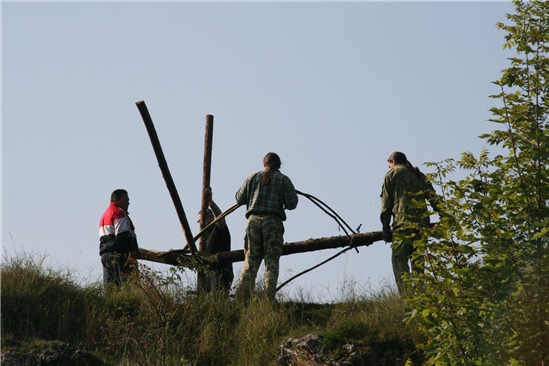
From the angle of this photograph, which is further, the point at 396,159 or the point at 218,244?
the point at 218,244

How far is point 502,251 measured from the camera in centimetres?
381

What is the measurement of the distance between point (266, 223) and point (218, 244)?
2.19m

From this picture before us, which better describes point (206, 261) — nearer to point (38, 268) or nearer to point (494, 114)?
point (38, 268)

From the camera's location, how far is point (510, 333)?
3.72m

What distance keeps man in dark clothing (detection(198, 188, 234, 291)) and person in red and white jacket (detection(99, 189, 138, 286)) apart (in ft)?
4.38

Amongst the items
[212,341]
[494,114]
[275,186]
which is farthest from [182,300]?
[494,114]

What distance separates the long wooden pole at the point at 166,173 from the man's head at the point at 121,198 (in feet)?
2.30

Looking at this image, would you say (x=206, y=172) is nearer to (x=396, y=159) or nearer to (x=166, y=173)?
(x=166, y=173)

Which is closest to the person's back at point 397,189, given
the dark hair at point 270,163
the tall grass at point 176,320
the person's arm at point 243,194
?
Result: the tall grass at point 176,320

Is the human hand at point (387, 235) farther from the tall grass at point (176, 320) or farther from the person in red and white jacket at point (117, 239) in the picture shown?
the person in red and white jacket at point (117, 239)

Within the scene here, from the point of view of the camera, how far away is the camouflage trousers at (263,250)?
7926 mm

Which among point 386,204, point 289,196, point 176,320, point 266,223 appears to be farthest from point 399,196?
point 176,320

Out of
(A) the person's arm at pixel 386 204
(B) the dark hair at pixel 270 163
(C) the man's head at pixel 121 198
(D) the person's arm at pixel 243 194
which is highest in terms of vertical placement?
(B) the dark hair at pixel 270 163

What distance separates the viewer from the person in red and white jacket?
348 inches
